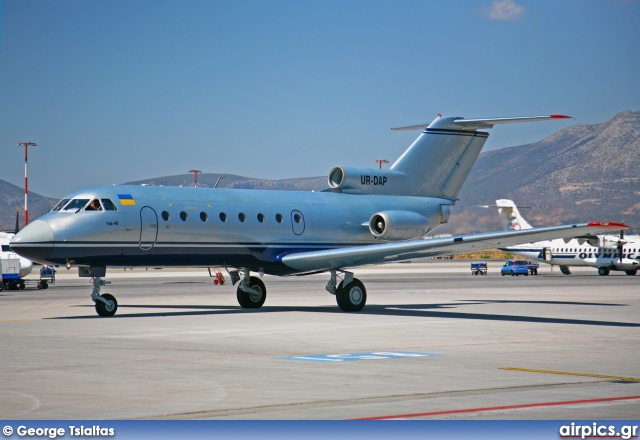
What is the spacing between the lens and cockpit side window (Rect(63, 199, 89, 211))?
84.7 feet

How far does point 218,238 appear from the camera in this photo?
27844 mm

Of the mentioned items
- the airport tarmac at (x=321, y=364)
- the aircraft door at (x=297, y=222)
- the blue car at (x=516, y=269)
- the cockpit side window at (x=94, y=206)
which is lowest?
the airport tarmac at (x=321, y=364)

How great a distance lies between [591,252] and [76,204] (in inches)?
2349

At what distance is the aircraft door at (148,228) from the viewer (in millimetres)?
26344

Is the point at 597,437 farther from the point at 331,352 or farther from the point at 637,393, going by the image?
the point at 331,352

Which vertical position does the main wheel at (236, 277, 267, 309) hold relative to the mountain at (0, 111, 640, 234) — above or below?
below

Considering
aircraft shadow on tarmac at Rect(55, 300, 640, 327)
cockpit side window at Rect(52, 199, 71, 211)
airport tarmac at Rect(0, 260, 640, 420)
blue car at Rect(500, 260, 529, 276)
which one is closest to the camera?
airport tarmac at Rect(0, 260, 640, 420)

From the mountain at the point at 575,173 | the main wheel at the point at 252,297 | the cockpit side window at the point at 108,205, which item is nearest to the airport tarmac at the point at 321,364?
the main wheel at the point at 252,297

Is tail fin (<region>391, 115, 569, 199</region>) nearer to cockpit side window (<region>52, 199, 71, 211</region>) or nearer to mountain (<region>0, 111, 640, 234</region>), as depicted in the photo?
cockpit side window (<region>52, 199, 71, 211</region>)

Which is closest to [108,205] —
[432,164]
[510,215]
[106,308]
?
[106,308]

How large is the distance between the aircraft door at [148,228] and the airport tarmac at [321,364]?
2.11 meters

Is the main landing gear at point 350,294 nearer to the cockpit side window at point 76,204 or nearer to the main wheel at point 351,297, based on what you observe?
the main wheel at point 351,297

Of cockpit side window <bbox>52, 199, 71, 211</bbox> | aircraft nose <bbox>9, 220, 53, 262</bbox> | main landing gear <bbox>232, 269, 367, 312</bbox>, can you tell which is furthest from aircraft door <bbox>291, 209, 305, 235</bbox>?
aircraft nose <bbox>9, 220, 53, 262</bbox>

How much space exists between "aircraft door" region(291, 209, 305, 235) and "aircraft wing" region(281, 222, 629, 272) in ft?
2.54
